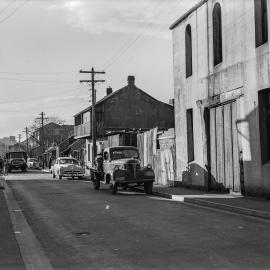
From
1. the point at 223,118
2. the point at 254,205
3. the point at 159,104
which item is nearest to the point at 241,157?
the point at 223,118

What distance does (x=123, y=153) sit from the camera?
2386 cm

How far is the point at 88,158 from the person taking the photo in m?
59.2

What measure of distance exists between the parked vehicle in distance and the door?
2836 millimetres

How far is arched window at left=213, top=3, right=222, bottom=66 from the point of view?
20688 millimetres

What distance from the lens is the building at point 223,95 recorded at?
1709 cm

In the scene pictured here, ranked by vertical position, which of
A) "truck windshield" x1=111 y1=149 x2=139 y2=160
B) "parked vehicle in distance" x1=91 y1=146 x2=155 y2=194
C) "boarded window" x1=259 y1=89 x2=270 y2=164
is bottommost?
"parked vehicle in distance" x1=91 y1=146 x2=155 y2=194

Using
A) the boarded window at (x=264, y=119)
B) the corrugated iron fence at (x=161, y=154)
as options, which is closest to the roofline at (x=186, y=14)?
the corrugated iron fence at (x=161, y=154)

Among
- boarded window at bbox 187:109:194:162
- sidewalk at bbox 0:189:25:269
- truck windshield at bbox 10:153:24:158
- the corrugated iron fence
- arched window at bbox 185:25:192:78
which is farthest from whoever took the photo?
truck windshield at bbox 10:153:24:158

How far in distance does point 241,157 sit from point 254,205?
3.81 metres

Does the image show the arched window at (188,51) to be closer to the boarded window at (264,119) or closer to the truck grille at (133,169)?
the truck grille at (133,169)

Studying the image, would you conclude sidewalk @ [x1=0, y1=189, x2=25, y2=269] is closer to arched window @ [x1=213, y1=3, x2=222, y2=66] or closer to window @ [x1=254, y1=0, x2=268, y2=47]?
window @ [x1=254, y1=0, x2=268, y2=47]

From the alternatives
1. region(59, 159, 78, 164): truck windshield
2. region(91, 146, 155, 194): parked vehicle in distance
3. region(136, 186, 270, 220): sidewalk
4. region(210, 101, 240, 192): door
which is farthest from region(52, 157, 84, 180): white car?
region(136, 186, 270, 220): sidewalk

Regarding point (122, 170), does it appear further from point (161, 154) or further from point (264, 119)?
point (264, 119)

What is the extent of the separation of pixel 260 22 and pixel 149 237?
33.6 ft
